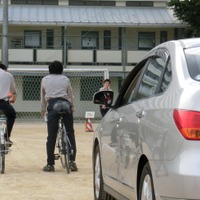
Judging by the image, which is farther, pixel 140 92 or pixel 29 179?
pixel 29 179

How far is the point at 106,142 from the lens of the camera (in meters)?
7.07

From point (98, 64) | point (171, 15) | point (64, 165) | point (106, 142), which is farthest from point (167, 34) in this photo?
point (106, 142)

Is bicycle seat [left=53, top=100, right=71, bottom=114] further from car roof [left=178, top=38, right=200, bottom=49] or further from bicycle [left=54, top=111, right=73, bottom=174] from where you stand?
car roof [left=178, top=38, right=200, bottom=49]

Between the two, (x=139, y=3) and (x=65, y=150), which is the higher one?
(x=139, y=3)

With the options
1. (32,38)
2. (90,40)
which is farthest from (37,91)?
(90,40)

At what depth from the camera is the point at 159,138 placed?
4859mm

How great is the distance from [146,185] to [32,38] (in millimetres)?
35142

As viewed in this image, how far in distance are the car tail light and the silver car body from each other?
A: 31mm

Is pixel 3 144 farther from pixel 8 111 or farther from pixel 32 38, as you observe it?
pixel 32 38

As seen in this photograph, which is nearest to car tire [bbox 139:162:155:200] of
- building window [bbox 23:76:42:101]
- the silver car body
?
the silver car body

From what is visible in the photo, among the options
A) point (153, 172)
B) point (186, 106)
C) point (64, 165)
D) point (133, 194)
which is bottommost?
point (64, 165)

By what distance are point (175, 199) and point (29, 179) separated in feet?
18.2

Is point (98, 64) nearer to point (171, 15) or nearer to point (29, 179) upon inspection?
point (171, 15)

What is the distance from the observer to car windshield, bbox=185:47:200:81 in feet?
16.4
